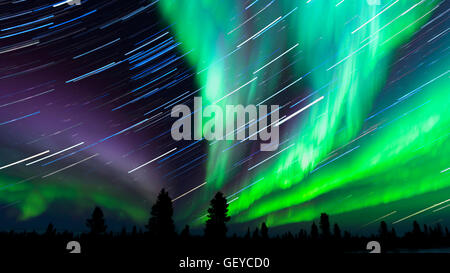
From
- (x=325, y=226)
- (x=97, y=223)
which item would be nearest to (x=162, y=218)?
(x=97, y=223)

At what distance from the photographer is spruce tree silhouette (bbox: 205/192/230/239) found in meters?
43.9

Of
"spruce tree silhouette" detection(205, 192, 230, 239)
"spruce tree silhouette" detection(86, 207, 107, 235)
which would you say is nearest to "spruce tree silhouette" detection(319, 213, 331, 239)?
"spruce tree silhouette" detection(205, 192, 230, 239)

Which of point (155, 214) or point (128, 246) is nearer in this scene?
point (128, 246)

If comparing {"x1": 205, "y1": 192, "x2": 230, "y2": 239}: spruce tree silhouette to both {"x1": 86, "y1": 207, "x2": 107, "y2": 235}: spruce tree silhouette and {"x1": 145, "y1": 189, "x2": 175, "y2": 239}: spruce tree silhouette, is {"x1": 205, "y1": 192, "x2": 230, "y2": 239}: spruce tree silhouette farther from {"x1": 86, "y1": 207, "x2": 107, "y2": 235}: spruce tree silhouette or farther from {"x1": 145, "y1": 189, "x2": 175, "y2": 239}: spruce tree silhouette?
{"x1": 86, "y1": 207, "x2": 107, "y2": 235}: spruce tree silhouette

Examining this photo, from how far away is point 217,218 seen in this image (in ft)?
147

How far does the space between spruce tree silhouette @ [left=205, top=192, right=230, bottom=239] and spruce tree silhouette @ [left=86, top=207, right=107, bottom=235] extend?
30854mm

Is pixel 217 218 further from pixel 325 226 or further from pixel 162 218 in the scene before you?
pixel 325 226

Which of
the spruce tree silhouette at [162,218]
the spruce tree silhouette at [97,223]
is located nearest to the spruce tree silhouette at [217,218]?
the spruce tree silhouette at [162,218]

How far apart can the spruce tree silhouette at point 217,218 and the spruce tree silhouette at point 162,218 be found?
6.40m
